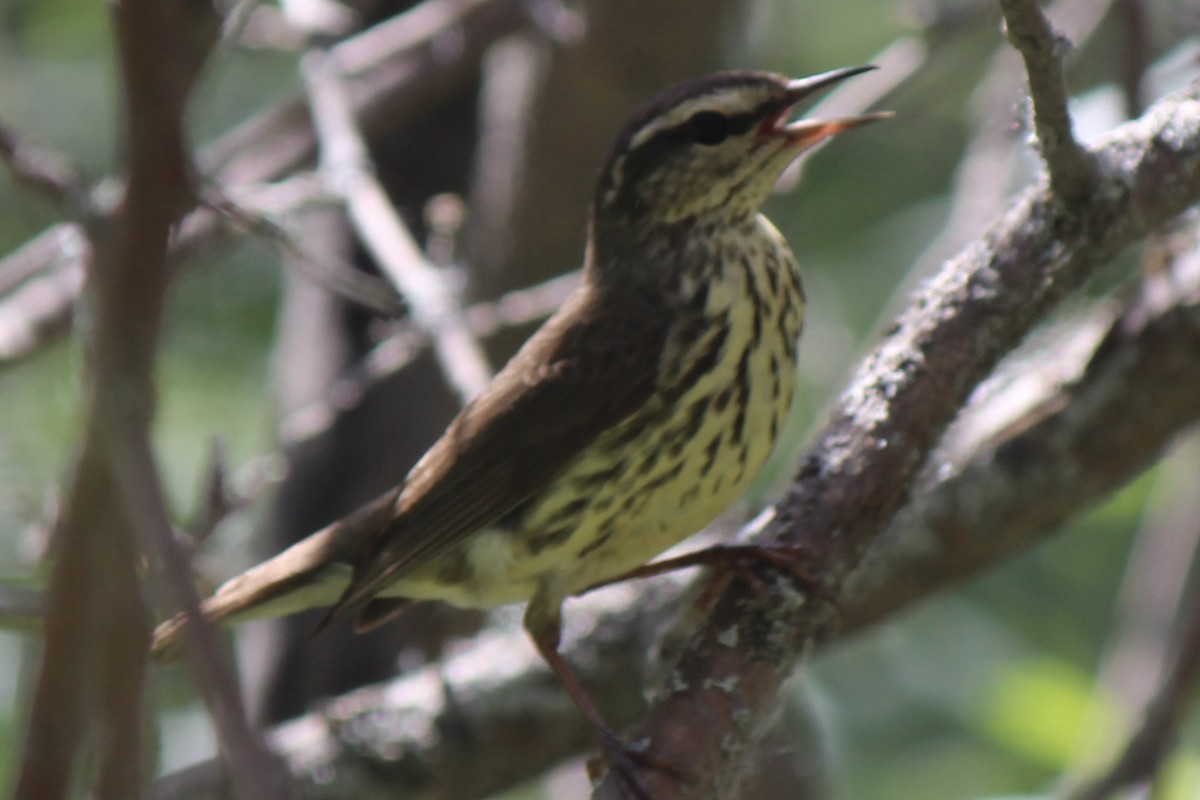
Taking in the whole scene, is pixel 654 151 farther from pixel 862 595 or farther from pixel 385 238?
pixel 862 595

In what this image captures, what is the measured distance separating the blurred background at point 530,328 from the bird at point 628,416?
15.5 inches

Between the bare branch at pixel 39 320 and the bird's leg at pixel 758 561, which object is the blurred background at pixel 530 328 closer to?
the bare branch at pixel 39 320

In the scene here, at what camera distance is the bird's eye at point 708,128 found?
10.9 ft

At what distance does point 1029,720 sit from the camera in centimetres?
446

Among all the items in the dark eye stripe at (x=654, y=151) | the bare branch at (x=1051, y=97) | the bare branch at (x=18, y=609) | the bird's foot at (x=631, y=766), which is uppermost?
the dark eye stripe at (x=654, y=151)

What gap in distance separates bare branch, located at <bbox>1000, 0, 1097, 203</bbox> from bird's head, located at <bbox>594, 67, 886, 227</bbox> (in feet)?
2.11

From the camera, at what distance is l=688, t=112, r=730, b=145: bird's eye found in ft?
10.9

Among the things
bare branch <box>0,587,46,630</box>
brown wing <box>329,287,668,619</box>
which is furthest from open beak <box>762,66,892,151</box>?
bare branch <box>0,587,46,630</box>

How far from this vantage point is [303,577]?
11.1ft

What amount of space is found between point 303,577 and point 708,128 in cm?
126

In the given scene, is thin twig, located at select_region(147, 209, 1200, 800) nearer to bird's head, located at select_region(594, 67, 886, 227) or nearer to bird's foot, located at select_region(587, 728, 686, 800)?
bird's head, located at select_region(594, 67, 886, 227)

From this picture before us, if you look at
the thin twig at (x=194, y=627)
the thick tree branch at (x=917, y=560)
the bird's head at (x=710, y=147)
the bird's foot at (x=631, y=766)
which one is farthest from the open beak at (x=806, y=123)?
the thin twig at (x=194, y=627)

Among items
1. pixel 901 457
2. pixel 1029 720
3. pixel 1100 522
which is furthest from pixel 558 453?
pixel 1100 522

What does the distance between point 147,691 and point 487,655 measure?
279 centimetres
